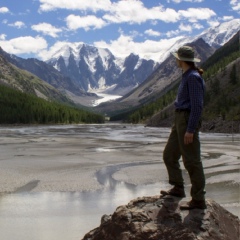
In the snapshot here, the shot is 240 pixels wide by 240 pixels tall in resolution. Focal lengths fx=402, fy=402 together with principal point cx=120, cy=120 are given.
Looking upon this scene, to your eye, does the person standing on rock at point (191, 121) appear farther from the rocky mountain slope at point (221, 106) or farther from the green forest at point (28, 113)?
the green forest at point (28, 113)

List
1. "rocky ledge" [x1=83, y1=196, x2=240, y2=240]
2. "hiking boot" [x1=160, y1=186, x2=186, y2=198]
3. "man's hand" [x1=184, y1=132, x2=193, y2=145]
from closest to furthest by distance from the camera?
"rocky ledge" [x1=83, y1=196, x2=240, y2=240] → "man's hand" [x1=184, y1=132, x2=193, y2=145] → "hiking boot" [x1=160, y1=186, x2=186, y2=198]

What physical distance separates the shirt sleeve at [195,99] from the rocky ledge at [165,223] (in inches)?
69.4

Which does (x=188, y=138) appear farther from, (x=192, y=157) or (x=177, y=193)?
(x=177, y=193)

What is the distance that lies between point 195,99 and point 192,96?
0.31ft

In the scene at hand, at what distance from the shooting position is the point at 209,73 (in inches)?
6058

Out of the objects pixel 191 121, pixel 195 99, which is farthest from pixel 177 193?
pixel 195 99

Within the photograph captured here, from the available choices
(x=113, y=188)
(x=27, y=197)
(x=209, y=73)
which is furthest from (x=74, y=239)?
(x=209, y=73)

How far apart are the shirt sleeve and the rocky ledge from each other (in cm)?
176

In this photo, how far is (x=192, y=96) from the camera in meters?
8.59

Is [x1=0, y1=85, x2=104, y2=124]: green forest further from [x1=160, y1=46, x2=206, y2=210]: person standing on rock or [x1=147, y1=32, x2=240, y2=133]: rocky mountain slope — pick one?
[x1=160, y1=46, x2=206, y2=210]: person standing on rock

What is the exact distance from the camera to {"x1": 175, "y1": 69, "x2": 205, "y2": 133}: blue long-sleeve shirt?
8.48 m

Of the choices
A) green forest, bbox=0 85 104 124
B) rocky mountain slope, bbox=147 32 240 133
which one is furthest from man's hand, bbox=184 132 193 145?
green forest, bbox=0 85 104 124

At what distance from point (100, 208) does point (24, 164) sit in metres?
13.6

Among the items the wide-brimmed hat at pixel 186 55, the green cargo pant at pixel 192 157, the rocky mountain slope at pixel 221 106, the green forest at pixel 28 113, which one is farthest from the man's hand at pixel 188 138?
the green forest at pixel 28 113
